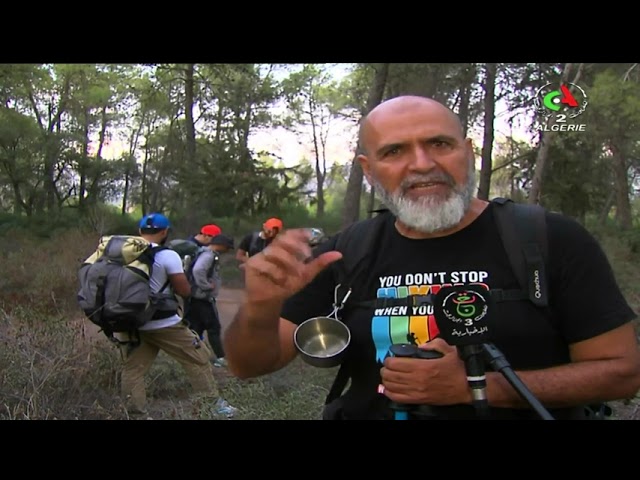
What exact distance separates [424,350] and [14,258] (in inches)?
384

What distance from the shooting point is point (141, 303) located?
14.1ft

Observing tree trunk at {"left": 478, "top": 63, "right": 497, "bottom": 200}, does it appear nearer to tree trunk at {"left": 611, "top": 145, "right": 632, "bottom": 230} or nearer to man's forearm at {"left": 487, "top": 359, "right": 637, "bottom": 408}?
tree trunk at {"left": 611, "top": 145, "right": 632, "bottom": 230}

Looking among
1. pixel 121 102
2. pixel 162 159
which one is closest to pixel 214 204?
pixel 162 159

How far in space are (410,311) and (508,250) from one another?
1.00 ft

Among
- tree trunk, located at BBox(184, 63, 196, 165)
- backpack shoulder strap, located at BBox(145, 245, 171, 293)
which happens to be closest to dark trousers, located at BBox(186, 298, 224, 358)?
backpack shoulder strap, located at BBox(145, 245, 171, 293)

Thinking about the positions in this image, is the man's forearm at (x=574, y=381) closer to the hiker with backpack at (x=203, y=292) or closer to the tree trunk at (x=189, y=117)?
the hiker with backpack at (x=203, y=292)

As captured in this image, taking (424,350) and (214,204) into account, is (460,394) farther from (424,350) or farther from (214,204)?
(214,204)

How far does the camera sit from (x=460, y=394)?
137 centimetres

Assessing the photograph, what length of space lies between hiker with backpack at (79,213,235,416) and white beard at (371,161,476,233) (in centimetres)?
312

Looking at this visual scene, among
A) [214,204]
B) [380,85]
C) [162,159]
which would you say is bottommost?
[214,204]

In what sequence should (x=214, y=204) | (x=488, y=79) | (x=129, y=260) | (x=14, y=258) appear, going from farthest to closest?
(x=214, y=204), (x=488, y=79), (x=14, y=258), (x=129, y=260)

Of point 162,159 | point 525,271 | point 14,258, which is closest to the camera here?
point 525,271

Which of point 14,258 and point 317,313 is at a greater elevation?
point 317,313

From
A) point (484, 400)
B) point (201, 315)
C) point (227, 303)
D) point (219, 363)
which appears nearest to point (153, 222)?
point (201, 315)
